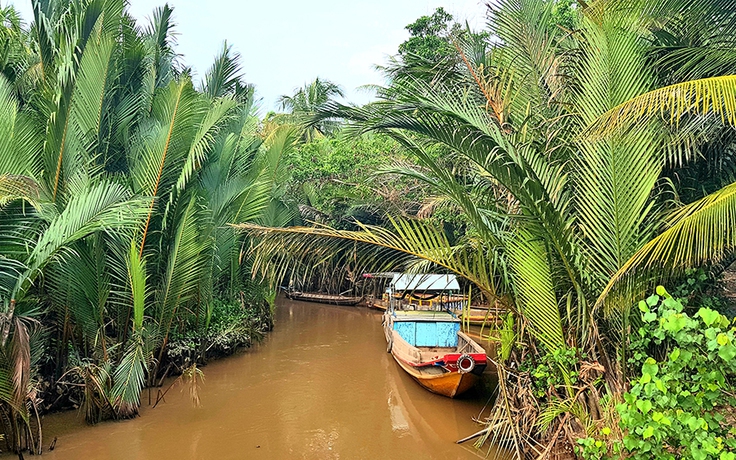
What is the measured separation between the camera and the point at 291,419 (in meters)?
6.79

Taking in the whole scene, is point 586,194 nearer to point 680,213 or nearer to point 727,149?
point 680,213

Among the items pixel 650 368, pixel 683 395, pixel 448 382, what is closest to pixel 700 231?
pixel 650 368

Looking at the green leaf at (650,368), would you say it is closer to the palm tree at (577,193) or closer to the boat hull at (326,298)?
the palm tree at (577,193)

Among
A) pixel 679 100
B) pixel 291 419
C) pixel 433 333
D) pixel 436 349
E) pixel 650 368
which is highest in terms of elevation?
pixel 679 100

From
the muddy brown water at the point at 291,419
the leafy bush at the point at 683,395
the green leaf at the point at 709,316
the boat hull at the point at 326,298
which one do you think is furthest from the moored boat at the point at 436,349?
the boat hull at the point at 326,298

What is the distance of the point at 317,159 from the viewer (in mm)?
17141

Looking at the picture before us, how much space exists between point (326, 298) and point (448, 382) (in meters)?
11.3

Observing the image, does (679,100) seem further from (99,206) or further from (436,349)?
(436,349)

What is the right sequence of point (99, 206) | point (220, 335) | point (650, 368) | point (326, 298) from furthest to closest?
point (326, 298)
point (220, 335)
point (99, 206)
point (650, 368)

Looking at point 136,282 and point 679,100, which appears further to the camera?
point 136,282

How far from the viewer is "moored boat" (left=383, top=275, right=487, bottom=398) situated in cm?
705

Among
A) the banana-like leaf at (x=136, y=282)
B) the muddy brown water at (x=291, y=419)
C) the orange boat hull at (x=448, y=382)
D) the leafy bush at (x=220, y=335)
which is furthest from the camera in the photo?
the leafy bush at (x=220, y=335)

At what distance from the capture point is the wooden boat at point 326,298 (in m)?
17.8

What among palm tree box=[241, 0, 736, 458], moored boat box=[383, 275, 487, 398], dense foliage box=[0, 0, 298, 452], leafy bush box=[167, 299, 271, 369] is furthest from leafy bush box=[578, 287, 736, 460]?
leafy bush box=[167, 299, 271, 369]
